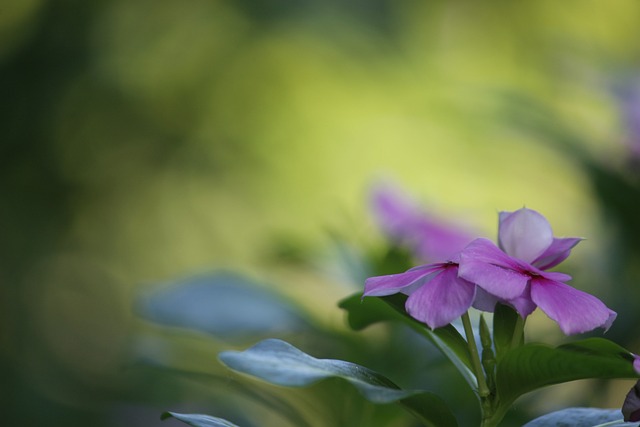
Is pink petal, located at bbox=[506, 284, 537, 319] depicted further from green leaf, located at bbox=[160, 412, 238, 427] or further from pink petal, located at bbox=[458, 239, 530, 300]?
green leaf, located at bbox=[160, 412, 238, 427]

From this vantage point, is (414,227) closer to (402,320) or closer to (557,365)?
(402,320)

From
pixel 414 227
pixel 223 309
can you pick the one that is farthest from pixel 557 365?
pixel 414 227

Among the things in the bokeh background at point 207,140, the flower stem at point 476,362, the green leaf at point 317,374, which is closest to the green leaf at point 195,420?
the green leaf at point 317,374

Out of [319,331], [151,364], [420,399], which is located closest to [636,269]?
[319,331]

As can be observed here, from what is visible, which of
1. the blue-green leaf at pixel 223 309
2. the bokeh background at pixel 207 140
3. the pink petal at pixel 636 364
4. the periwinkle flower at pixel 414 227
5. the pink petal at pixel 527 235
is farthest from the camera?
→ the bokeh background at pixel 207 140

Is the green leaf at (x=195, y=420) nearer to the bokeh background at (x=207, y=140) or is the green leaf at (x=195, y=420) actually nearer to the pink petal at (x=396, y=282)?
the pink petal at (x=396, y=282)

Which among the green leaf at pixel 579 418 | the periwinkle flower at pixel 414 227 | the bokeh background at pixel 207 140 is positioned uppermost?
the bokeh background at pixel 207 140

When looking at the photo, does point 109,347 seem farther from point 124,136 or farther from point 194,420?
point 194,420
